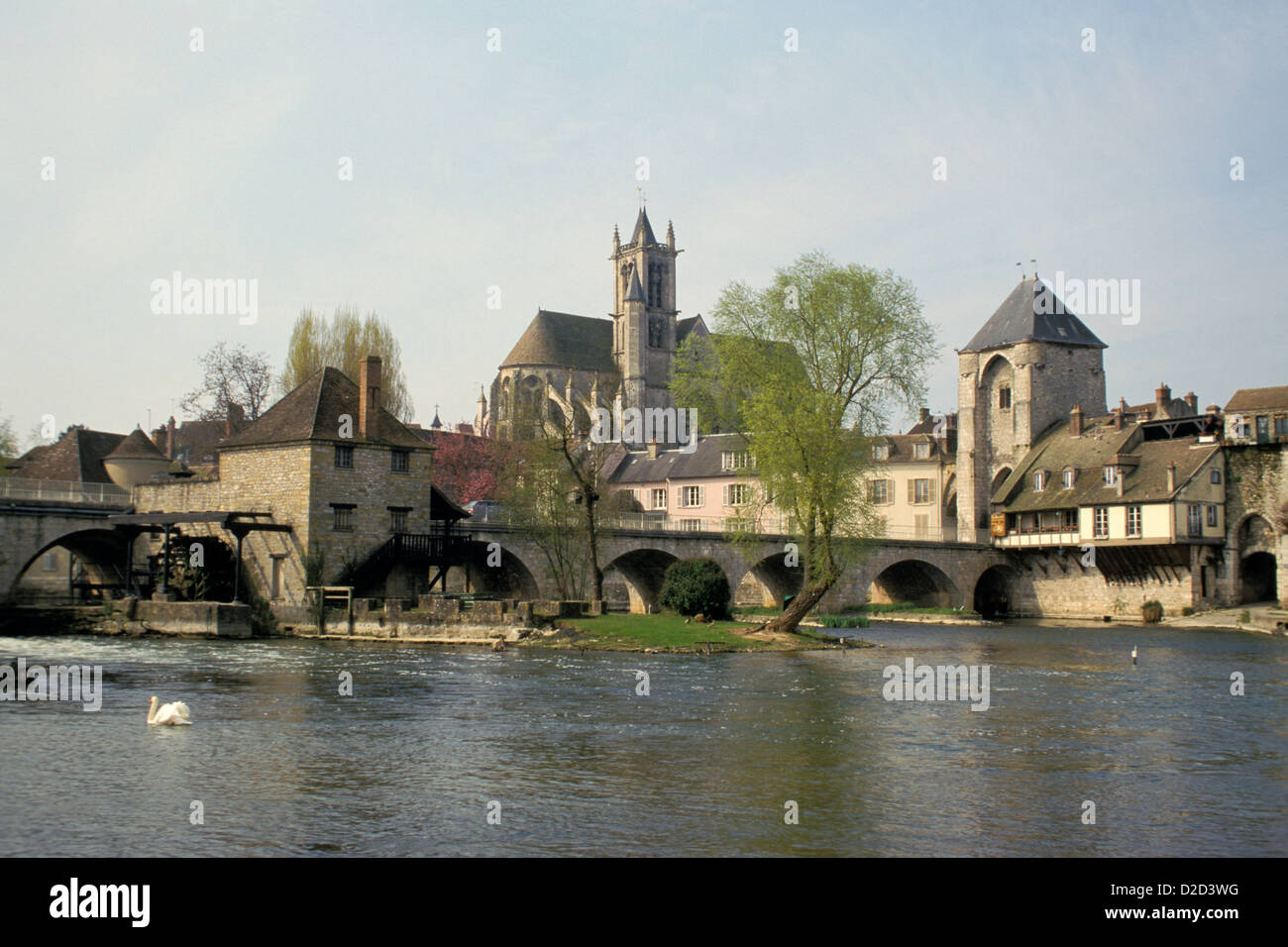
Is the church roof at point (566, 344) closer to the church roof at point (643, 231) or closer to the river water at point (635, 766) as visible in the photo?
the church roof at point (643, 231)

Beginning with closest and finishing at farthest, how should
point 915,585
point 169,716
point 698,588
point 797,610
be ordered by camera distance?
point 169,716
point 797,610
point 698,588
point 915,585

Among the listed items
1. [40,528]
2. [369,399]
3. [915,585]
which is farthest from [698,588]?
[915,585]

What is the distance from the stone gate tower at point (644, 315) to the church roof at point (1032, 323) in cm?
4432

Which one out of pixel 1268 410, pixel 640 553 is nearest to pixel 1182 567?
pixel 1268 410

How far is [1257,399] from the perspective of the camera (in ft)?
201

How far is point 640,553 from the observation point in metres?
56.6

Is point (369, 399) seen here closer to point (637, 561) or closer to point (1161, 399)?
point (637, 561)

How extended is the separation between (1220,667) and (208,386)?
58.0 metres

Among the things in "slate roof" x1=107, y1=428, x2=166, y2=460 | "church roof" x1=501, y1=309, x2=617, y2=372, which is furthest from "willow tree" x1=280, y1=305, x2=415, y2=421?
"church roof" x1=501, y1=309, x2=617, y2=372

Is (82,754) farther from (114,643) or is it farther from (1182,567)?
(1182,567)

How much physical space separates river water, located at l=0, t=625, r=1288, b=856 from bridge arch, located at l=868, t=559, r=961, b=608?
39252mm

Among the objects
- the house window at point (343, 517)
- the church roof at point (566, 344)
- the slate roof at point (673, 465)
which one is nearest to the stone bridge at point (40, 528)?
the house window at point (343, 517)

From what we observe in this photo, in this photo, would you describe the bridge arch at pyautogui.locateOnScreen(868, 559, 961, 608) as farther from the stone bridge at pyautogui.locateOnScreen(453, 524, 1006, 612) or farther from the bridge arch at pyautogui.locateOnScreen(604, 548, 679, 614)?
the bridge arch at pyautogui.locateOnScreen(604, 548, 679, 614)

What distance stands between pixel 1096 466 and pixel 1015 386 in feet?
30.2
